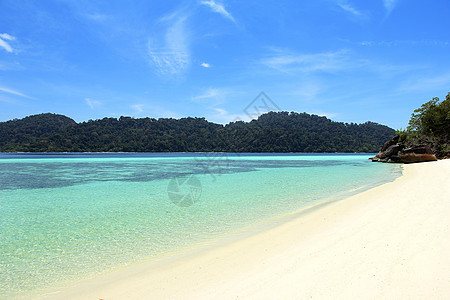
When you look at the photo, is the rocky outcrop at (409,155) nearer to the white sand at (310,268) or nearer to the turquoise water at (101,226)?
the turquoise water at (101,226)

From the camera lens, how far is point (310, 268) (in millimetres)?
3760

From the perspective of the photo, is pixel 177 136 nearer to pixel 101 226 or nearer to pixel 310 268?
pixel 101 226

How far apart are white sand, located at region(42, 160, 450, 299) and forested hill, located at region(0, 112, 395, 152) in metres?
109

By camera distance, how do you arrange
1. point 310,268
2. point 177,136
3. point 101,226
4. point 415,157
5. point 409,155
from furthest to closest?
point 177,136 < point 409,155 < point 415,157 < point 101,226 < point 310,268

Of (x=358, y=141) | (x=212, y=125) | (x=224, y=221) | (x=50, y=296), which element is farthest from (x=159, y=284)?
(x=358, y=141)

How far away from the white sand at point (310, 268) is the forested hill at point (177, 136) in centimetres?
10940

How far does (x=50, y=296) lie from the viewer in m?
3.62

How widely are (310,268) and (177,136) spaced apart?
145 meters

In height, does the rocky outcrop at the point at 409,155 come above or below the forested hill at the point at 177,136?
below

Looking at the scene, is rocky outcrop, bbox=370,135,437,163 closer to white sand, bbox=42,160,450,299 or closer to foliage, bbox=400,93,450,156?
foliage, bbox=400,93,450,156

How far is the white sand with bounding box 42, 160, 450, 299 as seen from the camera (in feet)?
10.1

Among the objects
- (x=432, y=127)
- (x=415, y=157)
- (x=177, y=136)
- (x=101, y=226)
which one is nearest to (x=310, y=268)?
→ (x=101, y=226)

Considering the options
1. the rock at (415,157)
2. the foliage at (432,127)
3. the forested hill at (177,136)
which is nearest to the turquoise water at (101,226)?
the rock at (415,157)

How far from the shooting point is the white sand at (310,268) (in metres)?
3.08
